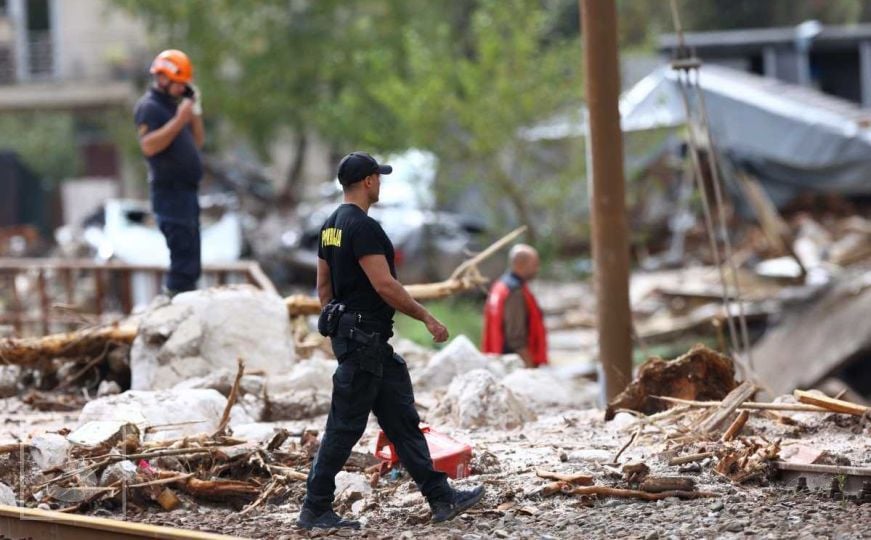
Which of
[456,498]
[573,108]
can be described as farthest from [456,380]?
[573,108]

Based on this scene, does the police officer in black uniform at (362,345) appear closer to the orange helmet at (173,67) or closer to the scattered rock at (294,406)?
the scattered rock at (294,406)

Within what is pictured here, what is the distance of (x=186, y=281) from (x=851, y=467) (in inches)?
237

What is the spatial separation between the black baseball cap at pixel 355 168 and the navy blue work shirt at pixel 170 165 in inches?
171

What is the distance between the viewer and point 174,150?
425 inches

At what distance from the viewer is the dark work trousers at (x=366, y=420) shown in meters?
6.68

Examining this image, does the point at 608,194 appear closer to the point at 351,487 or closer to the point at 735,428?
the point at 735,428

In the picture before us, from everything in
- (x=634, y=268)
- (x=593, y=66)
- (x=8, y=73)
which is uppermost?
(x=8, y=73)

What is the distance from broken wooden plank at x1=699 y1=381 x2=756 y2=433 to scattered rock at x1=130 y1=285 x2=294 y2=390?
3.65m

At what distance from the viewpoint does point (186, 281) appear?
11.3 metres

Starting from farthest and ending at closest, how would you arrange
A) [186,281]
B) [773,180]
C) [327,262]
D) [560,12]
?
[560,12], [773,180], [186,281], [327,262]

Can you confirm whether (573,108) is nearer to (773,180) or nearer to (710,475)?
(773,180)

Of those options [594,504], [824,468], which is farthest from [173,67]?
[824,468]

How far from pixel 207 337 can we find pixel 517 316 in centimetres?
292

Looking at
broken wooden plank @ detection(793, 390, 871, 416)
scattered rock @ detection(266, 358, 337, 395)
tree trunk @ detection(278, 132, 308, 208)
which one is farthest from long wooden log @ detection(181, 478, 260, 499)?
tree trunk @ detection(278, 132, 308, 208)
